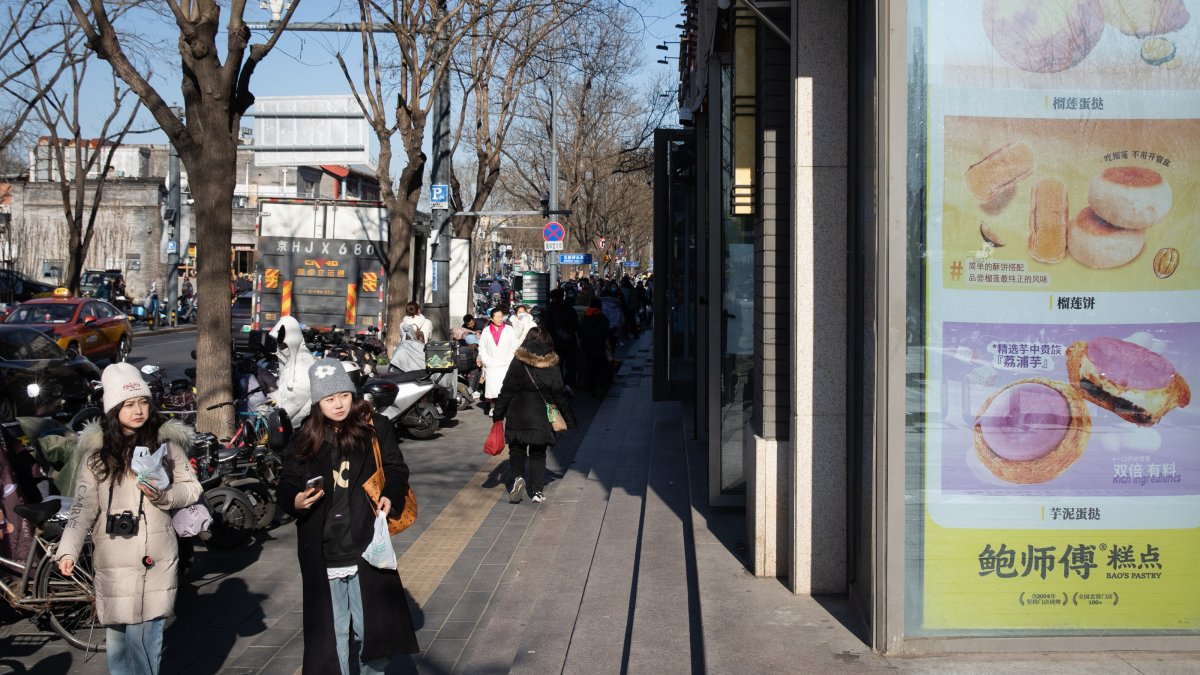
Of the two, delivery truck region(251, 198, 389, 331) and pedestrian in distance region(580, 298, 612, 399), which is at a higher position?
delivery truck region(251, 198, 389, 331)

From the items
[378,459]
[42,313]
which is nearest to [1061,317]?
[378,459]

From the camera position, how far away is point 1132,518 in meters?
4.93

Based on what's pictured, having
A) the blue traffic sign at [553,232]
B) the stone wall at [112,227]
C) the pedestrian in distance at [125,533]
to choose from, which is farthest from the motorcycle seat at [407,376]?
the stone wall at [112,227]

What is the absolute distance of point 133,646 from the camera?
496cm

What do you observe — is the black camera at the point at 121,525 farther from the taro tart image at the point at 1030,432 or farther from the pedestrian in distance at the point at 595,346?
the pedestrian in distance at the point at 595,346

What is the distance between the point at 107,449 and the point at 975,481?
3712mm

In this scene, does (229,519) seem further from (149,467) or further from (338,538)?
(338,538)

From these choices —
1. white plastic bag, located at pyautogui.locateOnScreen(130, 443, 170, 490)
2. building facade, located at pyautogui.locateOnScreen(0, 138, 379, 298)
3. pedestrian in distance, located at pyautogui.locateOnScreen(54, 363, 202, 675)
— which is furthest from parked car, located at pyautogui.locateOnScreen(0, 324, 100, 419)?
Answer: building facade, located at pyautogui.locateOnScreen(0, 138, 379, 298)

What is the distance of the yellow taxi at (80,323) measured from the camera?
24891 millimetres

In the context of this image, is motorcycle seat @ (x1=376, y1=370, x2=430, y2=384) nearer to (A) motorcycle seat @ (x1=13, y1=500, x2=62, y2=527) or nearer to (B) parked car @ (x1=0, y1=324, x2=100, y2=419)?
(B) parked car @ (x1=0, y1=324, x2=100, y2=419)

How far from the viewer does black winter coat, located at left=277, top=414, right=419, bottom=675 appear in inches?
194

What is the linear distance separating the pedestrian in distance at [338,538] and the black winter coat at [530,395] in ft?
17.6

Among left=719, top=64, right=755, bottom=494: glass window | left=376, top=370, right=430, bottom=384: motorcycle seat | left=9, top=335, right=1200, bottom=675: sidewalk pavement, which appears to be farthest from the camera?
left=376, top=370, right=430, bottom=384: motorcycle seat

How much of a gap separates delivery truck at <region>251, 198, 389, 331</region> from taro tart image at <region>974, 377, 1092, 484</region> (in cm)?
1950
